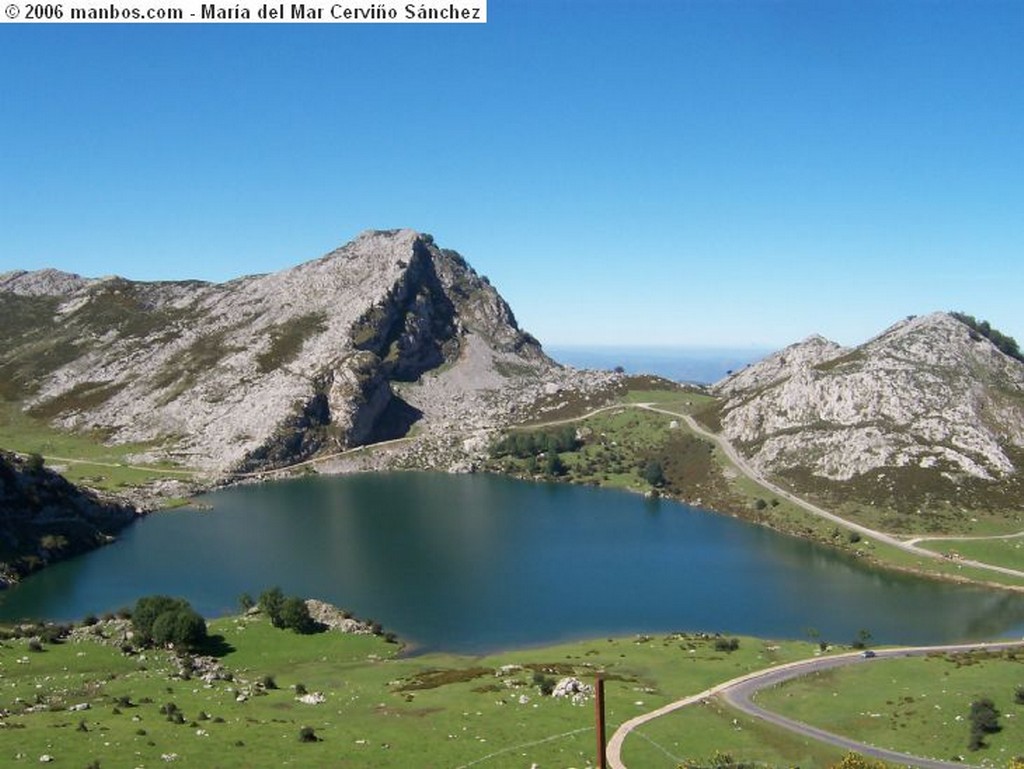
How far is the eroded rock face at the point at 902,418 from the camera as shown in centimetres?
16700

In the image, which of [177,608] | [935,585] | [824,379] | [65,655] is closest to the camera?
[65,655]

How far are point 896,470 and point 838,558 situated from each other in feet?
123

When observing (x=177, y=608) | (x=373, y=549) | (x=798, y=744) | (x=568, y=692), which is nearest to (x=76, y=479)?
(x=373, y=549)

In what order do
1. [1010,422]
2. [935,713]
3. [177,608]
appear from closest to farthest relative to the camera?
1. [935,713]
2. [177,608]
3. [1010,422]

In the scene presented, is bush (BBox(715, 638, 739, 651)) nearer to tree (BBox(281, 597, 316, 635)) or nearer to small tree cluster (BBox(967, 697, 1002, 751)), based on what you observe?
small tree cluster (BBox(967, 697, 1002, 751))

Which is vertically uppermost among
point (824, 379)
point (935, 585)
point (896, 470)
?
point (824, 379)

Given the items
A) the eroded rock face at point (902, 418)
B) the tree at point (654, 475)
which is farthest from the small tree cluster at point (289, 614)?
the eroded rock face at point (902, 418)

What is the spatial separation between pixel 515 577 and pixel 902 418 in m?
104

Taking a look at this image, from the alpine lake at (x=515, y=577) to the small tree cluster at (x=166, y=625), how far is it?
15.7 m

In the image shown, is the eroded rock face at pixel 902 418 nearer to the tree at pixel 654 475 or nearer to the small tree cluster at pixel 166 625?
the tree at pixel 654 475

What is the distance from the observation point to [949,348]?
648ft

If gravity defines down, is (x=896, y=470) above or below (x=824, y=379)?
below

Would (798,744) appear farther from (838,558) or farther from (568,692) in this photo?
(838,558)

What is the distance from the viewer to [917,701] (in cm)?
6500
